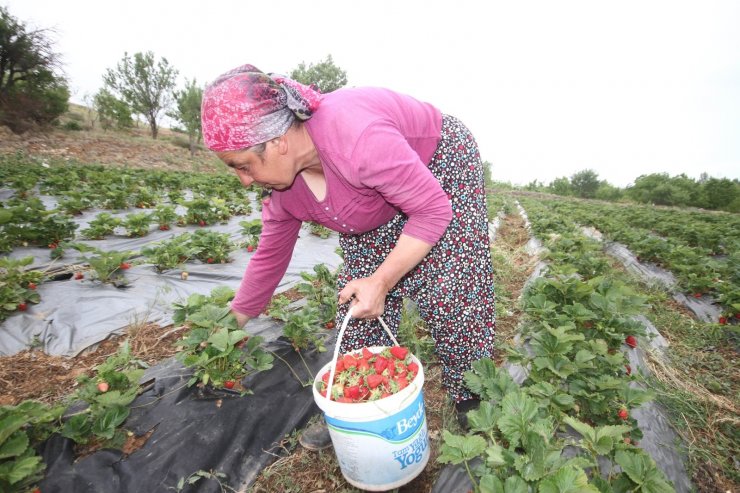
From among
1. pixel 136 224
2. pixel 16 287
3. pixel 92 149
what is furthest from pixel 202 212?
pixel 92 149

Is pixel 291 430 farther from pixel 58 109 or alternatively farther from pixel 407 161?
pixel 58 109

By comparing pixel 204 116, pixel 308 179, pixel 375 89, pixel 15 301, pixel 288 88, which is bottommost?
pixel 15 301

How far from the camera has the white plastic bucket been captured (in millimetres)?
1300

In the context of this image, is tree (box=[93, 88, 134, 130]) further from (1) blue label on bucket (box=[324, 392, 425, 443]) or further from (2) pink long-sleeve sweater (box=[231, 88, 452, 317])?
(1) blue label on bucket (box=[324, 392, 425, 443])

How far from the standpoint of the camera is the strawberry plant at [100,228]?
460 cm

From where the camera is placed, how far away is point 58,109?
1864 cm

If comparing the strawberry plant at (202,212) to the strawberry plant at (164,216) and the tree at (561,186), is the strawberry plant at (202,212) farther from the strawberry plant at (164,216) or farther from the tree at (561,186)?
the tree at (561,186)

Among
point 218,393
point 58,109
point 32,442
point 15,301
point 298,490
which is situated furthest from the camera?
point 58,109

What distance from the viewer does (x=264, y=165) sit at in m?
1.28

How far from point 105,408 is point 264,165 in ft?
4.75

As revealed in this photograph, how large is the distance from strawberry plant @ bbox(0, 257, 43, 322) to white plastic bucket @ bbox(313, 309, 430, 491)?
2840mm

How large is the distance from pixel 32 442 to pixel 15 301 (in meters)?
1.86

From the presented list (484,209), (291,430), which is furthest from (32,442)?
(484,209)

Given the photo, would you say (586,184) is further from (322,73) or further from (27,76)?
(27,76)
